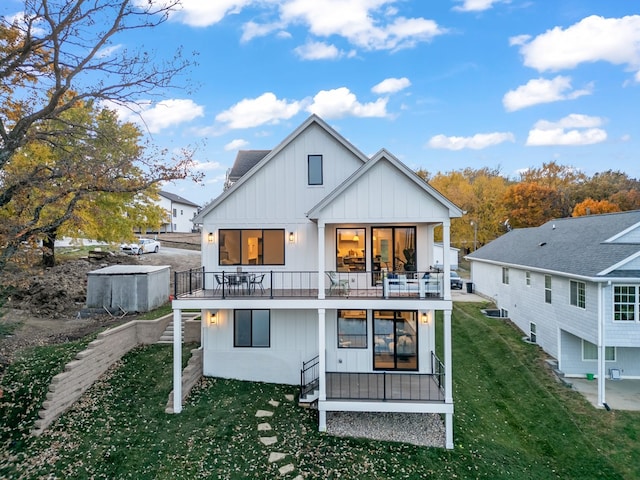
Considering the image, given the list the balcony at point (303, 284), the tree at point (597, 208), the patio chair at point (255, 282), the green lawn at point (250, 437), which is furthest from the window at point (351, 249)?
the tree at point (597, 208)

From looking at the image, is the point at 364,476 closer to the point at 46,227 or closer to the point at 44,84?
the point at 46,227

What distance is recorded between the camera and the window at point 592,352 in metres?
15.2

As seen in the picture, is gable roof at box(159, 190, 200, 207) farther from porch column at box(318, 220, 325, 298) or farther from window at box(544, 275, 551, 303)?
window at box(544, 275, 551, 303)

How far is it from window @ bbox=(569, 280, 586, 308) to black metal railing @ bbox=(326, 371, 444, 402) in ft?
28.2

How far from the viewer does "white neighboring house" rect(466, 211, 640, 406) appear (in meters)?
13.4

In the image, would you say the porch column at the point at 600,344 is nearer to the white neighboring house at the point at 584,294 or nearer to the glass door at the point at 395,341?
the white neighboring house at the point at 584,294

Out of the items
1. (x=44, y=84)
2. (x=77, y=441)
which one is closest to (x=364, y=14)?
(x=44, y=84)

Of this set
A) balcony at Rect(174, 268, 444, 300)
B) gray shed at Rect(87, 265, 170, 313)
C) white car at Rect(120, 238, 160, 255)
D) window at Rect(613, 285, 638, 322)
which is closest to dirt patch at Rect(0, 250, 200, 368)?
gray shed at Rect(87, 265, 170, 313)

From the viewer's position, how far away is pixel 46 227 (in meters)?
9.59

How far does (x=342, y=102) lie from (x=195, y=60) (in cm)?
2261

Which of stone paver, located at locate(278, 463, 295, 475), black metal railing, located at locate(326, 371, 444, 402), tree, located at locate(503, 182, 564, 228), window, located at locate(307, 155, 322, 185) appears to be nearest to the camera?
stone paver, located at locate(278, 463, 295, 475)

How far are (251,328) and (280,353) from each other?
1463mm

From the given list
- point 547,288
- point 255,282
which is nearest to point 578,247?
point 547,288

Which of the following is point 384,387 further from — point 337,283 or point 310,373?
point 337,283
